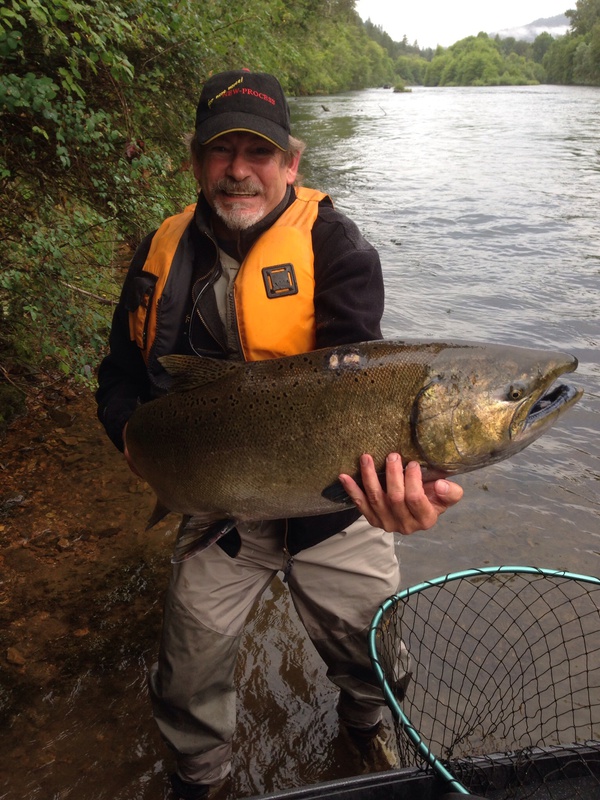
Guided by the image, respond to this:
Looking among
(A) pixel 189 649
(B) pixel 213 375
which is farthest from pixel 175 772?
(B) pixel 213 375

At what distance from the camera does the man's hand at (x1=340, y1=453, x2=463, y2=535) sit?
6.48 feet

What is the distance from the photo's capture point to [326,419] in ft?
6.79

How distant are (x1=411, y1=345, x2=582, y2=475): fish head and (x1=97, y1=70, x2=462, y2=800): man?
0.46 meters

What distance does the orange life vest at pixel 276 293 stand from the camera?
238 centimetres

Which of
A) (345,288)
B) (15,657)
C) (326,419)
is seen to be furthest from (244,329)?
(15,657)

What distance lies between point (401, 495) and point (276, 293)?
0.92 meters

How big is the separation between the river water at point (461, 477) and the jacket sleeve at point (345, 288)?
1.88 metres

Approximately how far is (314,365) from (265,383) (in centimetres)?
19

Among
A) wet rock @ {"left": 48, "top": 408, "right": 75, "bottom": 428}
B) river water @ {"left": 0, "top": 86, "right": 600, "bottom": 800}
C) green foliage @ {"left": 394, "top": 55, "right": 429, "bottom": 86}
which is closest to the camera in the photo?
river water @ {"left": 0, "top": 86, "right": 600, "bottom": 800}

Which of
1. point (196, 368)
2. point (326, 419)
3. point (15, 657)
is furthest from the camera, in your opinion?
point (15, 657)

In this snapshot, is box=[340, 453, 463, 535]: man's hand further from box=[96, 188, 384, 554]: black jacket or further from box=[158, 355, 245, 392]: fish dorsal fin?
box=[158, 355, 245, 392]: fish dorsal fin

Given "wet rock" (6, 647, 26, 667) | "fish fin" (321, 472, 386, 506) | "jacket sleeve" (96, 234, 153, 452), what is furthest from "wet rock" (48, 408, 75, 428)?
"fish fin" (321, 472, 386, 506)

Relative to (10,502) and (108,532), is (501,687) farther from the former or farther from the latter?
(10,502)

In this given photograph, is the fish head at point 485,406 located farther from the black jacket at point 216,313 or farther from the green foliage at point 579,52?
the green foliage at point 579,52
